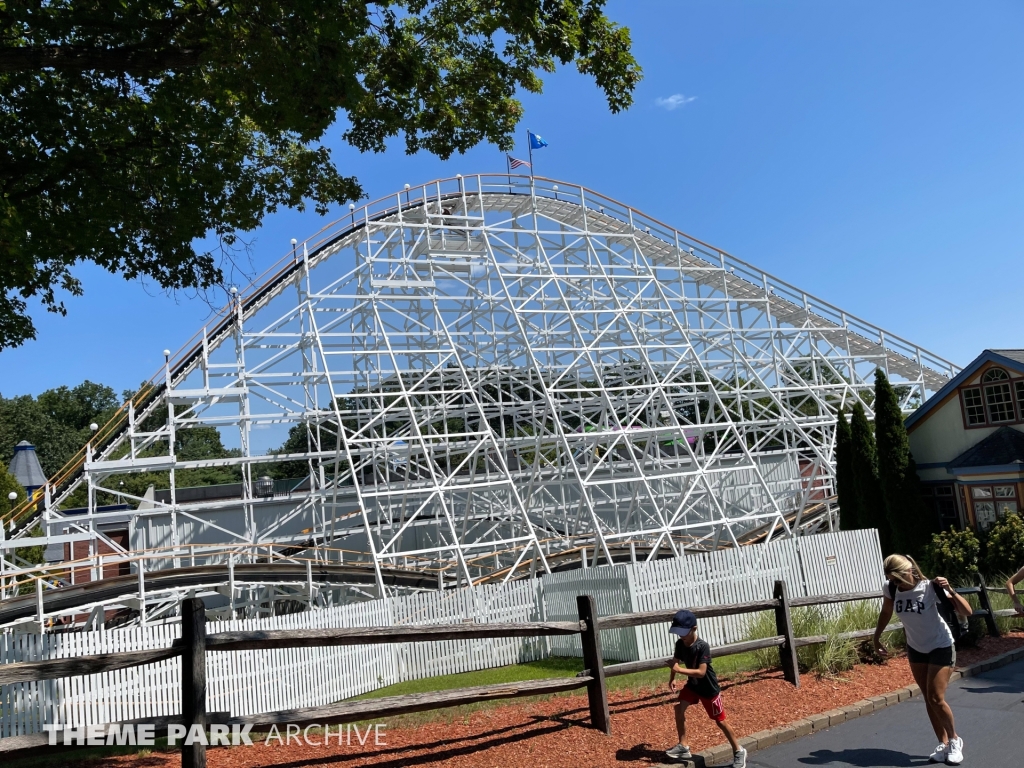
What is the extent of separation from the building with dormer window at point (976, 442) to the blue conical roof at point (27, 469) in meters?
33.0

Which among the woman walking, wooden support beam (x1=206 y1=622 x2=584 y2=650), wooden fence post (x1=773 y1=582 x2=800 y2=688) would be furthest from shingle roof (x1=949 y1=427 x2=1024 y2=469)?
wooden support beam (x1=206 y1=622 x2=584 y2=650)

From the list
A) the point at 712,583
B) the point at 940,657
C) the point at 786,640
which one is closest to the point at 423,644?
the point at 712,583

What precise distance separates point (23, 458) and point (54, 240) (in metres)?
30.5

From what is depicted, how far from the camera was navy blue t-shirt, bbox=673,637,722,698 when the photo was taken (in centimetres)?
618

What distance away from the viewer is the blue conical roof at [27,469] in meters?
32.8

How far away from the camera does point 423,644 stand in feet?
47.3

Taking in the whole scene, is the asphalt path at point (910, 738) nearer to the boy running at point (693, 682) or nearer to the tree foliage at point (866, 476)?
the boy running at point (693, 682)

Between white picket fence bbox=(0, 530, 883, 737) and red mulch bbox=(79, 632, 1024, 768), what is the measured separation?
3.83 m

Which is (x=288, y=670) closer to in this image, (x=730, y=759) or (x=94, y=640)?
(x=94, y=640)

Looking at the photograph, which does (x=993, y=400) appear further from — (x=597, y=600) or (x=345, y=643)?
(x=345, y=643)

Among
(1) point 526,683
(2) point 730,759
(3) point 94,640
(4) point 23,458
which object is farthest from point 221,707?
(4) point 23,458

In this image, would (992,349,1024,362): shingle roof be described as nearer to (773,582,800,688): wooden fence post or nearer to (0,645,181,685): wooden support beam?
(773,582,800,688): wooden fence post

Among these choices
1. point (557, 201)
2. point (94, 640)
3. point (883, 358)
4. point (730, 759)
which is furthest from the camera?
point (883, 358)

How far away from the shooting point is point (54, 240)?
809 cm
